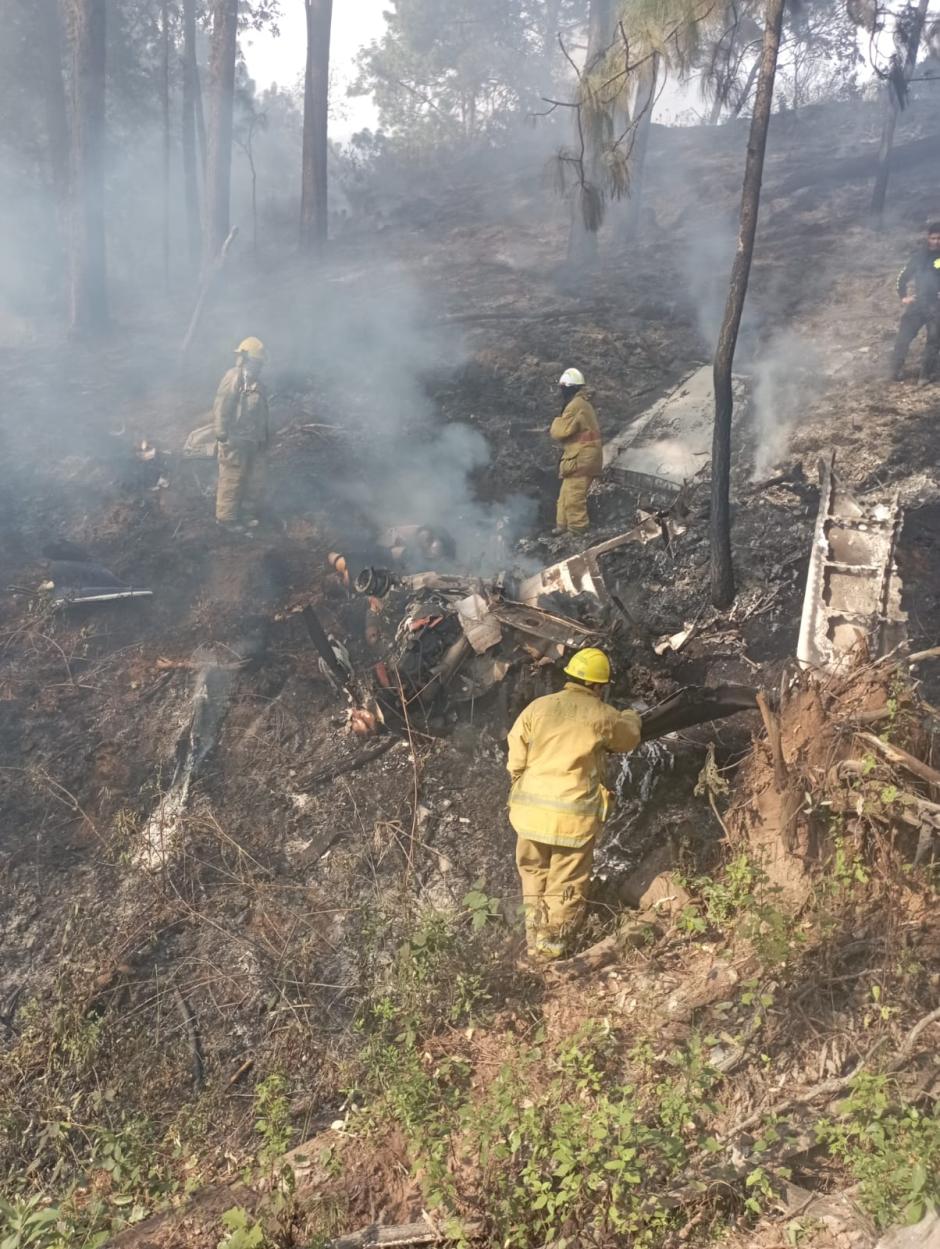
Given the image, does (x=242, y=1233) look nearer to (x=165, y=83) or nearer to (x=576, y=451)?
(x=576, y=451)

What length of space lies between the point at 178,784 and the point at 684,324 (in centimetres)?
995

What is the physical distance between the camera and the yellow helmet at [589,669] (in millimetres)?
4203

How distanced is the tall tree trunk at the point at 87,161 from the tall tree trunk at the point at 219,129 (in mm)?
2080

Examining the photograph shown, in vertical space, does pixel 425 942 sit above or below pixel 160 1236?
above

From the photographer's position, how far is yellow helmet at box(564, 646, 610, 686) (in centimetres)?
420

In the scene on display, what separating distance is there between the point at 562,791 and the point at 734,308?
402 centimetres

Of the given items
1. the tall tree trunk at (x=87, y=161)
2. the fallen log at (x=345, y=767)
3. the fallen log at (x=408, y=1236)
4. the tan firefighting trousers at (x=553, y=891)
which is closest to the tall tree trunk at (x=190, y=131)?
the tall tree trunk at (x=87, y=161)

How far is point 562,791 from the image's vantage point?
13.4 feet

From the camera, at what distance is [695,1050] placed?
332 centimetres

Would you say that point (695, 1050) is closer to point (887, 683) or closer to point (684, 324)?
point (887, 683)

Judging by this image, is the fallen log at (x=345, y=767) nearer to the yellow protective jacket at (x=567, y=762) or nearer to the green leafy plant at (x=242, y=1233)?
the yellow protective jacket at (x=567, y=762)

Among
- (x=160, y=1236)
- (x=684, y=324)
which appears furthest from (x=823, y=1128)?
(x=684, y=324)

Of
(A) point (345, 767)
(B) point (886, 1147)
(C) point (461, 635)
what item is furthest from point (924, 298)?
(B) point (886, 1147)

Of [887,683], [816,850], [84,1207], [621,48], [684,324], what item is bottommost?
[84,1207]
